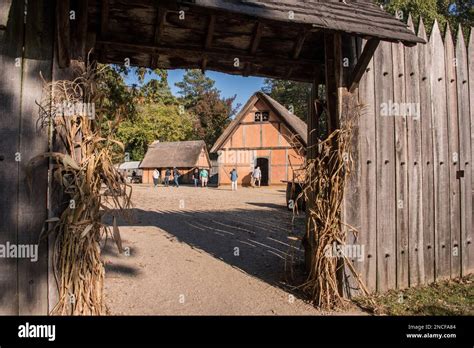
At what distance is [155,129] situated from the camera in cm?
4294

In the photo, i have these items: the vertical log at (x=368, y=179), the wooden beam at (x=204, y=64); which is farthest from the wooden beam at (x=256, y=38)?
the vertical log at (x=368, y=179)

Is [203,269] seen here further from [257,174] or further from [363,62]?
[257,174]

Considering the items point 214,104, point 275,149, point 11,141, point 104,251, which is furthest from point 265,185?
point 214,104

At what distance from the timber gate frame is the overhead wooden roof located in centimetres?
1

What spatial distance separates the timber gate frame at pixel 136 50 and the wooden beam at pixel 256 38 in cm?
1

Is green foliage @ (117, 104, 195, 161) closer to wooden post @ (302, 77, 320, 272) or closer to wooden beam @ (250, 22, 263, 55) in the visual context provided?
wooden post @ (302, 77, 320, 272)

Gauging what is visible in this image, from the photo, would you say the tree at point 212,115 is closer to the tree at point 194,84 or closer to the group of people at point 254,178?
the tree at point 194,84

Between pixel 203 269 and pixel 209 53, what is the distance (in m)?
3.36

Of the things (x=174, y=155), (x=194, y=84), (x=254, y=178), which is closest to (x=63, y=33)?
(x=254, y=178)

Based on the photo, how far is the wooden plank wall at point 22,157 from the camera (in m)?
2.85

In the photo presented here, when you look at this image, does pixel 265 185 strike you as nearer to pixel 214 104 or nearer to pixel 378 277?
pixel 378 277

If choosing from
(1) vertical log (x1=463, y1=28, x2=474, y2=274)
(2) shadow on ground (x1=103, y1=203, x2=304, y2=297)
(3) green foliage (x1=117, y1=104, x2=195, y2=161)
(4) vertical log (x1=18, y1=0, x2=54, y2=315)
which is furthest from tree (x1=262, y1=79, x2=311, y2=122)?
(4) vertical log (x1=18, y1=0, x2=54, y2=315)

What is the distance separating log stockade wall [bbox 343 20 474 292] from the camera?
167 inches
